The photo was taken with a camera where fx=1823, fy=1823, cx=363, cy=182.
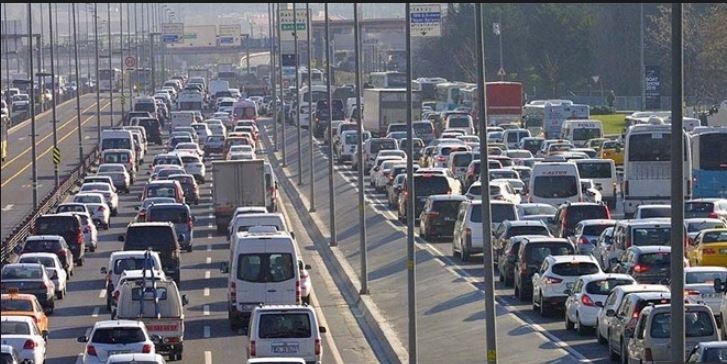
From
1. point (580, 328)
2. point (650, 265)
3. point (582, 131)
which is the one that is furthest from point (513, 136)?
point (580, 328)

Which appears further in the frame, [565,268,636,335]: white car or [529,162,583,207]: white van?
[529,162,583,207]: white van

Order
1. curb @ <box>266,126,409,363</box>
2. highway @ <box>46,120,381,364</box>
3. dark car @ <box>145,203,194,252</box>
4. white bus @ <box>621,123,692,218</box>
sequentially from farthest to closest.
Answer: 1. white bus @ <box>621,123,692,218</box>
2. dark car @ <box>145,203,194,252</box>
3. highway @ <box>46,120,381,364</box>
4. curb @ <box>266,126,409,363</box>

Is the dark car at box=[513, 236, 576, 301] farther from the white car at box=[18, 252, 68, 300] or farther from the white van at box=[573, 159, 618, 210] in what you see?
the white van at box=[573, 159, 618, 210]

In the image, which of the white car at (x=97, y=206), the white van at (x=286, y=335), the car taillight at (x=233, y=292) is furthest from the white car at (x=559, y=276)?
the white car at (x=97, y=206)

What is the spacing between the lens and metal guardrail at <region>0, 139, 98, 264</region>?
52.2 m

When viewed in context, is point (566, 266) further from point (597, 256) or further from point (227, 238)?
point (227, 238)

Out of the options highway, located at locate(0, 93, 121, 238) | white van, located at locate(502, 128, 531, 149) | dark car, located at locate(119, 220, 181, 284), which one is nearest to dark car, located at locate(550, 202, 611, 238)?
dark car, located at locate(119, 220, 181, 284)

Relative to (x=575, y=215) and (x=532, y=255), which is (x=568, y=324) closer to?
(x=532, y=255)

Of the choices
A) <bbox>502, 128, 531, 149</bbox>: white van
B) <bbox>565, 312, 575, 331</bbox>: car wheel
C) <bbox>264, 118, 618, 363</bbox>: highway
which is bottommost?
<bbox>264, 118, 618, 363</bbox>: highway

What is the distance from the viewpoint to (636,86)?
13338cm

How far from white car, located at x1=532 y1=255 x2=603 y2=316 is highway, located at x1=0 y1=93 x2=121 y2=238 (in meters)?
30.8

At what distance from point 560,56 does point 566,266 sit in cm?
10282

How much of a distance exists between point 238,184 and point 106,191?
9.69 meters

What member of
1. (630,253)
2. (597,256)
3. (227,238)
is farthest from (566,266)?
(227,238)
